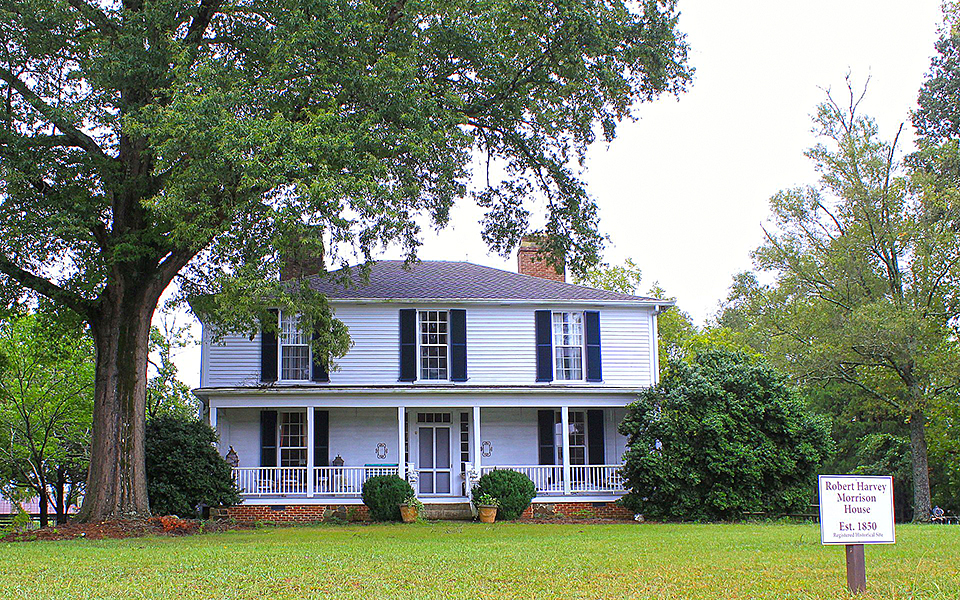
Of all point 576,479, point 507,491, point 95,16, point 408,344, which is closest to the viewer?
point 95,16

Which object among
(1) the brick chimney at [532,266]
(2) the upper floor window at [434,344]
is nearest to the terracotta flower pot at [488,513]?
(2) the upper floor window at [434,344]

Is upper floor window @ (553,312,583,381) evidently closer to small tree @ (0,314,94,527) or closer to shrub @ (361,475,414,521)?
shrub @ (361,475,414,521)

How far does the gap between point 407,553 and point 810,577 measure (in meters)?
5.06

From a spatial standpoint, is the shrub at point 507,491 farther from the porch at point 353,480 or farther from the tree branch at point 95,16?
the tree branch at point 95,16

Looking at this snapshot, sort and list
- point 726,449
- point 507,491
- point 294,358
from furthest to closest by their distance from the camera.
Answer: point 294,358
point 507,491
point 726,449

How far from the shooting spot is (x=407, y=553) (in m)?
11.6

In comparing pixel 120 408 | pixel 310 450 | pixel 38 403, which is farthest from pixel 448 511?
pixel 38 403

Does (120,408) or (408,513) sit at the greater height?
(120,408)

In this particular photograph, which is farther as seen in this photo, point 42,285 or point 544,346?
point 544,346

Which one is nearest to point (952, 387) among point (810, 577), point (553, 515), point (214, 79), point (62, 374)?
point (553, 515)

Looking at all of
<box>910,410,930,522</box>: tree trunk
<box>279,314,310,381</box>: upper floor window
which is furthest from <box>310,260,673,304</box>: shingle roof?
<box>910,410,930,522</box>: tree trunk

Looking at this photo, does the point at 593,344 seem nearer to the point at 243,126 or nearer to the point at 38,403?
the point at 243,126

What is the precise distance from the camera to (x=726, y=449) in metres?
19.9

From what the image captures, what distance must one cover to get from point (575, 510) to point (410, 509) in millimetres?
4413
